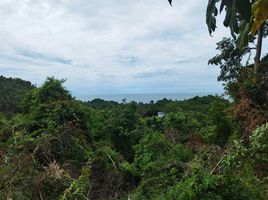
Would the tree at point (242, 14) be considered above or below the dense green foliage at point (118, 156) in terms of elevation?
above

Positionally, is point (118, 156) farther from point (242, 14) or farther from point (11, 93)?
point (11, 93)

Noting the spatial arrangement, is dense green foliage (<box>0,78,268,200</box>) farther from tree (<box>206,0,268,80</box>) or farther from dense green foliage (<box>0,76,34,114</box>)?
dense green foliage (<box>0,76,34,114</box>)

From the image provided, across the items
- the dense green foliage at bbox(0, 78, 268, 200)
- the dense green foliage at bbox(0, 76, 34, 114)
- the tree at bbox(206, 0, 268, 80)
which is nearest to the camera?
the tree at bbox(206, 0, 268, 80)

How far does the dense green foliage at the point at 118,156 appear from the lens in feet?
21.1

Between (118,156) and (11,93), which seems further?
(11,93)

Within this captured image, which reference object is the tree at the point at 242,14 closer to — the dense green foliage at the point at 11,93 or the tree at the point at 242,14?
the tree at the point at 242,14

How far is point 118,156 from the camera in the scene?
12.8m

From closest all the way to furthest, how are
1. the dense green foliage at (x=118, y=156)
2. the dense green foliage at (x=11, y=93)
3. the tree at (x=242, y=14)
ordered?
1. the tree at (x=242, y=14)
2. the dense green foliage at (x=118, y=156)
3. the dense green foliage at (x=11, y=93)

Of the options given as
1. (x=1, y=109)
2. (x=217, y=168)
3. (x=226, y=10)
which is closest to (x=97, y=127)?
(x=1, y=109)

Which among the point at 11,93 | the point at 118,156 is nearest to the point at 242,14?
the point at 118,156

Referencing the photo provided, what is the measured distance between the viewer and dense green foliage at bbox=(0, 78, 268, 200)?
6422mm

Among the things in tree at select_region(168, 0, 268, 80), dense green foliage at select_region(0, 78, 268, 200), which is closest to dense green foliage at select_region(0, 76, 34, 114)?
dense green foliage at select_region(0, 78, 268, 200)

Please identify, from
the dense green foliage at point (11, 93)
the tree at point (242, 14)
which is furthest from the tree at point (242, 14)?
the dense green foliage at point (11, 93)

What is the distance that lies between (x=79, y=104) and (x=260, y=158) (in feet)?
30.7
